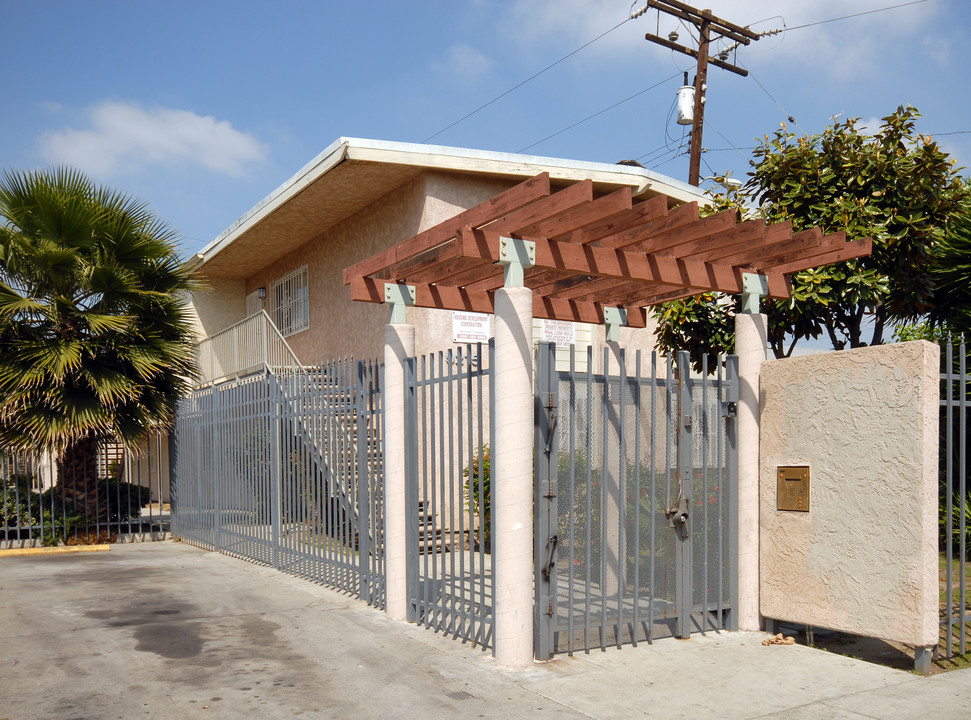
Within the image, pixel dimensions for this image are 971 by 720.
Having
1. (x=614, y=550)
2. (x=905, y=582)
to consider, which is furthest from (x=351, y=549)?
(x=905, y=582)

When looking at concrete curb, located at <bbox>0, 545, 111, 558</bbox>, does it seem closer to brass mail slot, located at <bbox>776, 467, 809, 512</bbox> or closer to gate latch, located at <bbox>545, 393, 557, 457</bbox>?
gate latch, located at <bbox>545, 393, 557, 457</bbox>

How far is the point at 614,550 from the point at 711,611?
1127mm

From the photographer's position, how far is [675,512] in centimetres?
693

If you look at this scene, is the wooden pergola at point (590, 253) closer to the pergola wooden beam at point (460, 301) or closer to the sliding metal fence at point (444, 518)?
the pergola wooden beam at point (460, 301)

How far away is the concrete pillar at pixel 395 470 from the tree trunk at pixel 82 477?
23.9 ft

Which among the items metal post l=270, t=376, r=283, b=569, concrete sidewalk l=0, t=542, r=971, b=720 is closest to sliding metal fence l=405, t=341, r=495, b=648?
concrete sidewalk l=0, t=542, r=971, b=720

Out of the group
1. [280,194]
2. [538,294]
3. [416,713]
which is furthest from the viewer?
[280,194]

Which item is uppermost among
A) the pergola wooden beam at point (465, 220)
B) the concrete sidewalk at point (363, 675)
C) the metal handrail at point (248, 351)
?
the pergola wooden beam at point (465, 220)

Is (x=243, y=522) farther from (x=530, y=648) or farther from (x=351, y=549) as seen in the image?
(x=530, y=648)

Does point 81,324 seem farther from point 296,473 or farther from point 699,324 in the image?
point 699,324

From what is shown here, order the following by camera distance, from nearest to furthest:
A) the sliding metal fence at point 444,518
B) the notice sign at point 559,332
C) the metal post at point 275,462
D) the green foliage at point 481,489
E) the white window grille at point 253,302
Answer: the green foliage at point 481,489 < the sliding metal fence at point 444,518 < the metal post at point 275,462 < the notice sign at point 559,332 < the white window grille at point 253,302

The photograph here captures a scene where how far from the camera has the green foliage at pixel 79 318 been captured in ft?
39.6

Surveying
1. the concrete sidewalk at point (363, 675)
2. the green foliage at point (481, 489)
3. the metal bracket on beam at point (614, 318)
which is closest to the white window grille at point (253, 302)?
the green foliage at point (481, 489)

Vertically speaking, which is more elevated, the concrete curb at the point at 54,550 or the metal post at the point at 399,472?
the metal post at the point at 399,472
